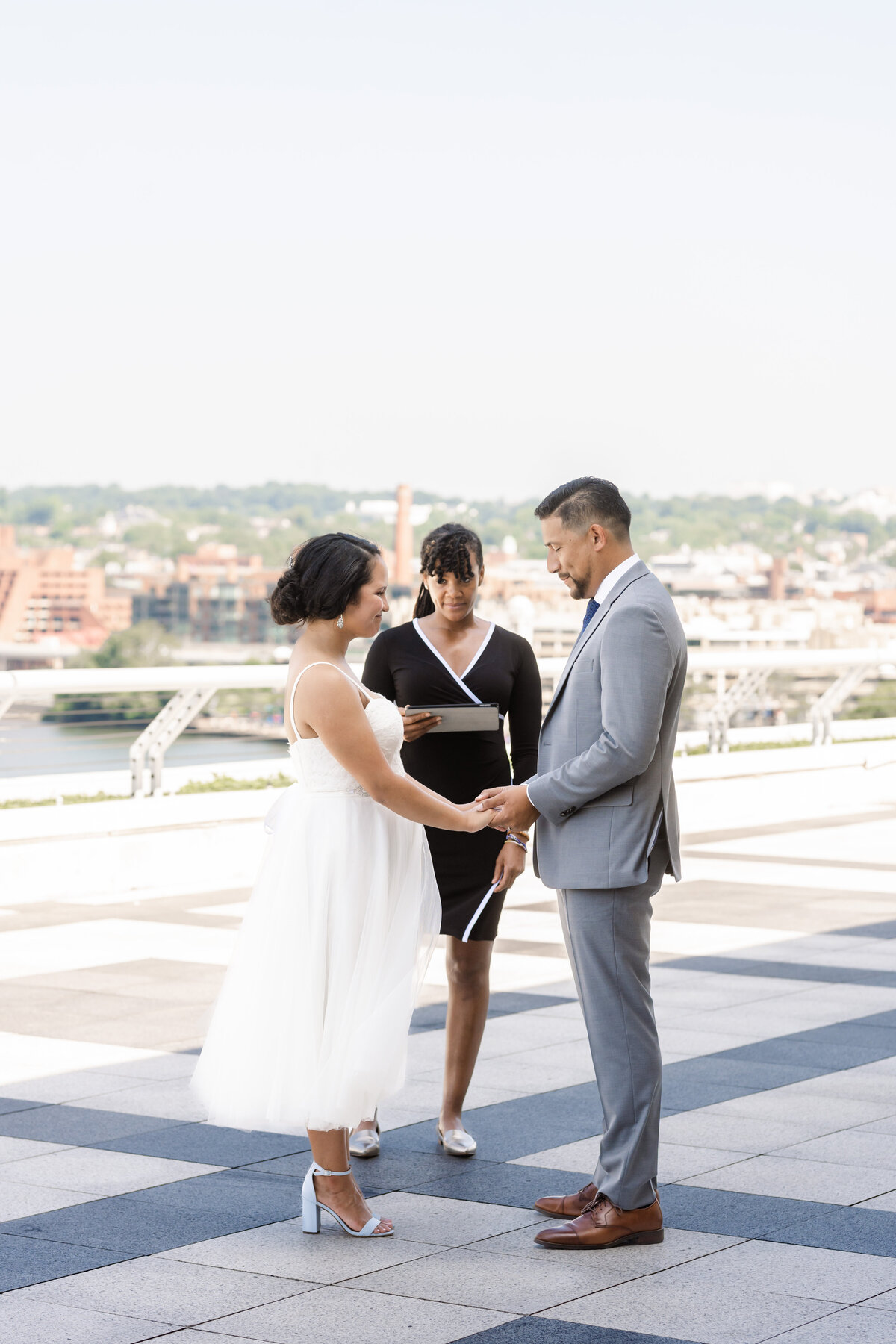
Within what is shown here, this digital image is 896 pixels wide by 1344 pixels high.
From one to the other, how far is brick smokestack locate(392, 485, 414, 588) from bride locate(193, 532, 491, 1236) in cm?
8579

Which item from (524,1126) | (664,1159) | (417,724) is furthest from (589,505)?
(524,1126)

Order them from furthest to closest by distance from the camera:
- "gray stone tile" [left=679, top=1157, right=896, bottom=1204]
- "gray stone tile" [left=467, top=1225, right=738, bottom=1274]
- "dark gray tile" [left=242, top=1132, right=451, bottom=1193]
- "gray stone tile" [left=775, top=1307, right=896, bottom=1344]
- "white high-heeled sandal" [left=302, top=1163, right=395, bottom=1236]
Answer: "dark gray tile" [left=242, top=1132, right=451, bottom=1193] → "gray stone tile" [left=679, top=1157, right=896, bottom=1204] → "white high-heeled sandal" [left=302, top=1163, right=395, bottom=1236] → "gray stone tile" [left=467, top=1225, right=738, bottom=1274] → "gray stone tile" [left=775, top=1307, right=896, bottom=1344]

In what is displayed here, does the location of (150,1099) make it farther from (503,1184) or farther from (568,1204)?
(568,1204)

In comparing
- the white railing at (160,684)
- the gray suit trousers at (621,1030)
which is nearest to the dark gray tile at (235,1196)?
the gray suit trousers at (621,1030)

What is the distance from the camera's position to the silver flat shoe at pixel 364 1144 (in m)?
4.32

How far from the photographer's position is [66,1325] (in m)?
3.17

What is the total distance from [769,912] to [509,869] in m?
4.44

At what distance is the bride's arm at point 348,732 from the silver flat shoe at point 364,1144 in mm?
1027

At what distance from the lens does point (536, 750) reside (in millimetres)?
4727

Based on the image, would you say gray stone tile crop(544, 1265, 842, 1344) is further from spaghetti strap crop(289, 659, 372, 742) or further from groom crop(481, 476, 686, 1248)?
spaghetti strap crop(289, 659, 372, 742)

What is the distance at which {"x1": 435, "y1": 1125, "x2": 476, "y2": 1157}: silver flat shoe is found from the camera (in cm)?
432

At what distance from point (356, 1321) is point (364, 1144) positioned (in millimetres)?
1118

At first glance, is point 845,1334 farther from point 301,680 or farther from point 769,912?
point 769,912

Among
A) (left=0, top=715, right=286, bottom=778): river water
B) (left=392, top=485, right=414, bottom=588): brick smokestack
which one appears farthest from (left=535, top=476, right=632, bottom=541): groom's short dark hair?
(left=392, top=485, right=414, bottom=588): brick smokestack
